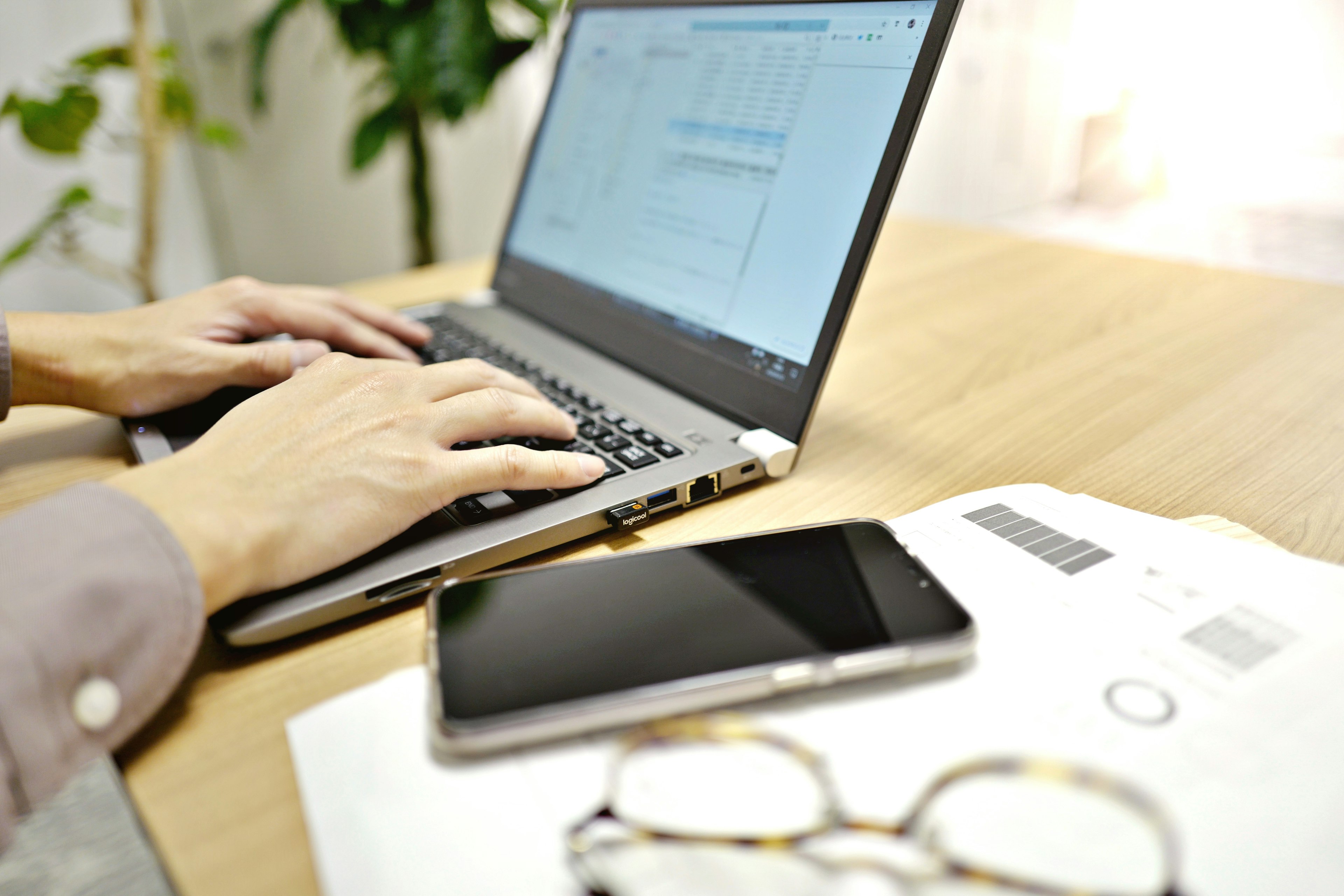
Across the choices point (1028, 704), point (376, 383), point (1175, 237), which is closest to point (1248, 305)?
point (1028, 704)

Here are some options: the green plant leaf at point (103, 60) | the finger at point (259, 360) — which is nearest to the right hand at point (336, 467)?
the finger at point (259, 360)

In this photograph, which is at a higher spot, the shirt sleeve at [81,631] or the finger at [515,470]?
the finger at [515,470]

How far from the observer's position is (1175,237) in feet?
5.95

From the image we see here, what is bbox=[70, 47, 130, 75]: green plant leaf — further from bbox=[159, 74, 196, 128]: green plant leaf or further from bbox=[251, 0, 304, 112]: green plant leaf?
bbox=[251, 0, 304, 112]: green plant leaf

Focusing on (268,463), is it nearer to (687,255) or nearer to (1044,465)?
(687,255)

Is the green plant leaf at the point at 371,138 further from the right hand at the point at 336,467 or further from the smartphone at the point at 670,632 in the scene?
the smartphone at the point at 670,632

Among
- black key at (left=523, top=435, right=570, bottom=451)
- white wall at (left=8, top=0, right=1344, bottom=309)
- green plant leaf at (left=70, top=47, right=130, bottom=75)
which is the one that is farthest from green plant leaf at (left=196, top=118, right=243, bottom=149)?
black key at (left=523, top=435, right=570, bottom=451)

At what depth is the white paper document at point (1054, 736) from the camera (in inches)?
Answer: 10.1

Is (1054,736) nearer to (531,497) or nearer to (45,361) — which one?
(531,497)

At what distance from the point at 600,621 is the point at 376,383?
0.23m

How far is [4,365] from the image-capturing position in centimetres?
56

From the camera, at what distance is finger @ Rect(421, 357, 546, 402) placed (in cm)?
49

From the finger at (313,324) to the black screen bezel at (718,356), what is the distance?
180 mm

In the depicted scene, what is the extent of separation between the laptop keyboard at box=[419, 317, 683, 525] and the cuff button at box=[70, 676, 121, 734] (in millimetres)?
175
